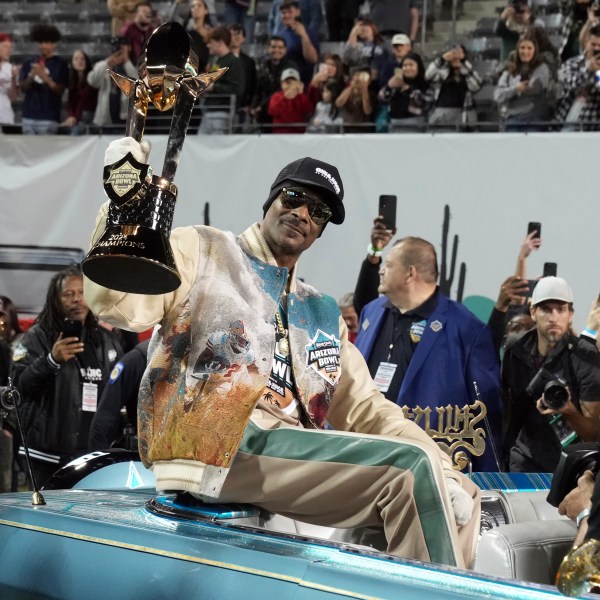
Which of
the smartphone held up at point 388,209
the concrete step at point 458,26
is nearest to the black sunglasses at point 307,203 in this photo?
the smartphone held up at point 388,209

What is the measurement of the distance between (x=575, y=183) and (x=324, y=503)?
501 cm

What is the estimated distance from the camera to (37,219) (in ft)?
33.4

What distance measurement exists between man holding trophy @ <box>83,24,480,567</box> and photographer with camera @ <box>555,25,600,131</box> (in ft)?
16.4

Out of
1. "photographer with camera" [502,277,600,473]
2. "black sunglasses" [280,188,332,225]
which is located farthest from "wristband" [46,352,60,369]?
"black sunglasses" [280,188,332,225]

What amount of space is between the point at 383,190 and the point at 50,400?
3.06m

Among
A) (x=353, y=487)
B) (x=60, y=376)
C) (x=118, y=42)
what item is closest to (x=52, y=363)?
(x=60, y=376)

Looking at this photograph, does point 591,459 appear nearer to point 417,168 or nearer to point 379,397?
point 379,397

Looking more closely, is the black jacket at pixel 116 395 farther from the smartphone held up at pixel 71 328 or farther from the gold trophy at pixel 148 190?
the gold trophy at pixel 148 190

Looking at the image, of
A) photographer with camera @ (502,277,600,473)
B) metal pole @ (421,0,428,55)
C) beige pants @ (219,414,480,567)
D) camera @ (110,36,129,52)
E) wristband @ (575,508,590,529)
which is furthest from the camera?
camera @ (110,36,129,52)

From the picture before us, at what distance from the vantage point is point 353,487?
316 cm

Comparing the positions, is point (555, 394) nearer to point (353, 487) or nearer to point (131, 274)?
point (353, 487)

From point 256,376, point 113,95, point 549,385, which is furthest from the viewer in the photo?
point 113,95

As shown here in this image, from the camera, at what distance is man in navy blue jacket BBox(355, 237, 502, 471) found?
20.1 ft

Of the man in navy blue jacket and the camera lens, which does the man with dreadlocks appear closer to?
the man in navy blue jacket
